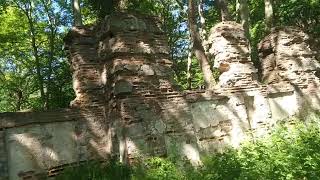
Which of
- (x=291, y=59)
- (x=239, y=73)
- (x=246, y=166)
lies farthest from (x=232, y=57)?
(x=246, y=166)

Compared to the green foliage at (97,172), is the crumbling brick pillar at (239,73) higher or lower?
higher

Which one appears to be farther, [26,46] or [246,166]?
[26,46]

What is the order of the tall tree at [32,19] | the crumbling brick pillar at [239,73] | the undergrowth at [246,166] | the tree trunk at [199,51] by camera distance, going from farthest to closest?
the tall tree at [32,19] < the tree trunk at [199,51] < the crumbling brick pillar at [239,73] < the undergrowth at [246,166]

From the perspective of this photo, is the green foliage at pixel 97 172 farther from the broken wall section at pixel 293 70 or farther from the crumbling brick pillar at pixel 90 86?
the broken wall section at pixel 293 70

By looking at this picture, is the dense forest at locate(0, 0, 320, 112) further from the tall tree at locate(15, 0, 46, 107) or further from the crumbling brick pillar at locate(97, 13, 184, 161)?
the crumbling brick pillar at locate(97, 13, 184, 161)

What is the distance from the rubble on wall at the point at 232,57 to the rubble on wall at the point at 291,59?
1191mm

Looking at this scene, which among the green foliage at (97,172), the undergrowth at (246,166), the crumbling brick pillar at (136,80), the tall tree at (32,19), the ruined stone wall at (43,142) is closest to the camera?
the undergrowth at (246,166)

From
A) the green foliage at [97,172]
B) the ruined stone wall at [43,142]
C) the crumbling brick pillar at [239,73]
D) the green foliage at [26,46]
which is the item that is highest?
the green foliage at [26,46]

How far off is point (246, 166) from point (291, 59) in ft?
17.9

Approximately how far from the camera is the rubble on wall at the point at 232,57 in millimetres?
9444

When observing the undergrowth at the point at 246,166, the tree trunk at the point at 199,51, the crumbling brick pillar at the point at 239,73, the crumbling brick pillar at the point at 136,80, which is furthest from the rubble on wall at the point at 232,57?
the tree trunk at the point at 199,51

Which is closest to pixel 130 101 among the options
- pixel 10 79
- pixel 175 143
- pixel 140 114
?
pixel 140 114

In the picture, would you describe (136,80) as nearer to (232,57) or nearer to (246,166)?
(246,166)

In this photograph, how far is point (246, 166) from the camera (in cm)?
591
